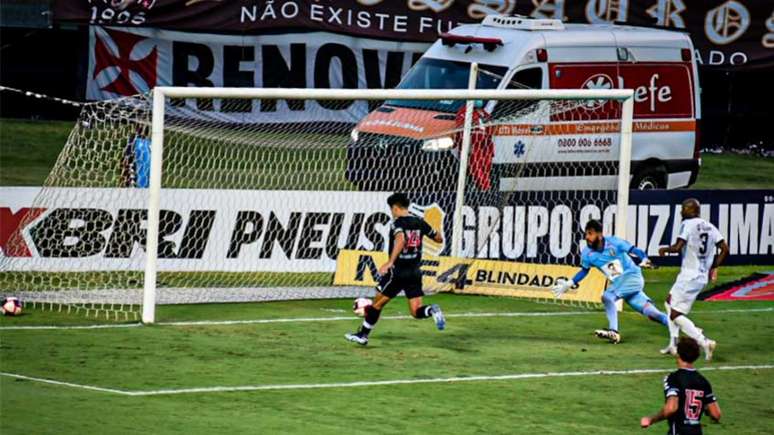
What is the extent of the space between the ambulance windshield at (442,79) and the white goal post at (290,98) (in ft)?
13.8

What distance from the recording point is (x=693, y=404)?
39.8ft

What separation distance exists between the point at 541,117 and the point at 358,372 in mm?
9309

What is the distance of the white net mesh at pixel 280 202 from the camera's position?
2162 cm

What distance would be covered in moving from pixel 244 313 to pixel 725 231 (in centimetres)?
903

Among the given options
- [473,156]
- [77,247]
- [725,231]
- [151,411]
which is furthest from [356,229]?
[151,411]

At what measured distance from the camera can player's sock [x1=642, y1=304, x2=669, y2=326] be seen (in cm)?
1914

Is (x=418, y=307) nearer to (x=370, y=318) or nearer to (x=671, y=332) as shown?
(x=370, y=318)

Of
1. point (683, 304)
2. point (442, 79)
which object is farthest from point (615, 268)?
point (442, 79)

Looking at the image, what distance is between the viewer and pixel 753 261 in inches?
1046

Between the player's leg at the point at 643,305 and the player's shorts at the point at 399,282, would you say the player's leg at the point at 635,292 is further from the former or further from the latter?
the player's shorts at the point at 399,282

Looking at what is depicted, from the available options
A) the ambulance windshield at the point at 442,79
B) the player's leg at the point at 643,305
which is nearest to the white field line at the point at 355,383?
the player's leg at the point at 643,305

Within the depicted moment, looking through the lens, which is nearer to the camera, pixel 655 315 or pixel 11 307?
pixel 655 315

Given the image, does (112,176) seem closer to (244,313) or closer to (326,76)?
(244,313)

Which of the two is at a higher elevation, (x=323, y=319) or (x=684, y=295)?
(x=684, y=295)
